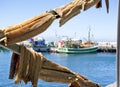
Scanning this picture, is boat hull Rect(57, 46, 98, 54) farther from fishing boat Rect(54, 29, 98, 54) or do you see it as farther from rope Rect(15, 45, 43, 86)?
rope Rect(15, 45, 43, 86)

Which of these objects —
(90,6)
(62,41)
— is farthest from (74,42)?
(90,6)

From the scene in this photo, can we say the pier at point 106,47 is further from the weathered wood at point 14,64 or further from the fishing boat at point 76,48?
the weathered wood at point 14,64

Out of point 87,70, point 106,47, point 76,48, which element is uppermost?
point 106,47

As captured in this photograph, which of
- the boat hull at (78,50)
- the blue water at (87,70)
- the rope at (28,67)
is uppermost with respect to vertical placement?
the rope at (28,67)

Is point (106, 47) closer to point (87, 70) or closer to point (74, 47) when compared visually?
point (74, 47)

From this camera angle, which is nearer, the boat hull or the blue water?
the blue water

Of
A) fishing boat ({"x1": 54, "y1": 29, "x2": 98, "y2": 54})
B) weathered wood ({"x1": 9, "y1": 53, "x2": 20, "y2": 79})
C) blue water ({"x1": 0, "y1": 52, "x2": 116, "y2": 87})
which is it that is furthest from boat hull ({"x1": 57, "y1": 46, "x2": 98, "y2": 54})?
weathered wood ({"x1": 9, "y1": 53, "x2": 20, "y2": 79})

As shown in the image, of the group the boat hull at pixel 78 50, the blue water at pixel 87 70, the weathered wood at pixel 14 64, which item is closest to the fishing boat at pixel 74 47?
the boat hull at pixel 78 50

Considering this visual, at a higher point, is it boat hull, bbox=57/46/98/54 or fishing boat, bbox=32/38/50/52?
fishing boat, bbox=32/38/50/52

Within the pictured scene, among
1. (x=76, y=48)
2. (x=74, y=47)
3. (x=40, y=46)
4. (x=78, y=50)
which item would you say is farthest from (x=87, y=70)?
(x=40, y=46)

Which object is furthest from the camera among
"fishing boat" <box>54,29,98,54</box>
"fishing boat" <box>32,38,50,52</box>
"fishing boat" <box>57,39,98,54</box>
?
"fishing boat" <box>54,29,98,54</box>

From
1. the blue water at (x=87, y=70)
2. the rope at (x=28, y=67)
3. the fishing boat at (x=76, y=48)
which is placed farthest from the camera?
the fishing boat at (x=76, y=48)

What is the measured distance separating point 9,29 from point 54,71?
34 centimetres

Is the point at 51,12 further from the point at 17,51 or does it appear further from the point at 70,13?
the point at 17,51
